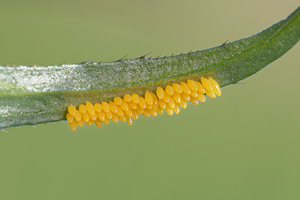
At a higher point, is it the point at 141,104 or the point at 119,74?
the point at 119,74

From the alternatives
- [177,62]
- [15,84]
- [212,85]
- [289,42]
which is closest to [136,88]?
[177,62]

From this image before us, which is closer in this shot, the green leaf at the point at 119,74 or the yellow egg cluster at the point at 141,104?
the green leaf at the point at 119,74

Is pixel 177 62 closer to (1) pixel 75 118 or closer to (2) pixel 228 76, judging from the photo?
(2) pixel 228 76

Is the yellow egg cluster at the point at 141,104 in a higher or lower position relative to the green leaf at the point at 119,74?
lower
